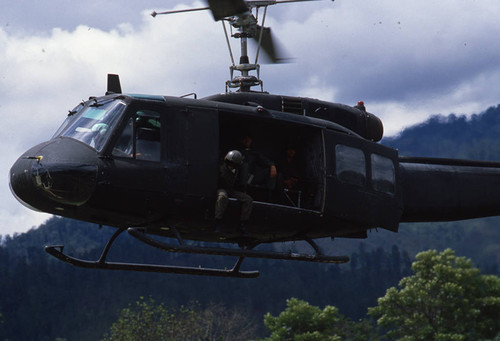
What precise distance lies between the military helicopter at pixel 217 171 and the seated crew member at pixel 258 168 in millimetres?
397

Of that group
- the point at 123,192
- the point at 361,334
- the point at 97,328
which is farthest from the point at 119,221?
the point at 97,328

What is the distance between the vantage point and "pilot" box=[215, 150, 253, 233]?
14.3 meters

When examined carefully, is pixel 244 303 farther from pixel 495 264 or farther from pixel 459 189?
pixel 459 189

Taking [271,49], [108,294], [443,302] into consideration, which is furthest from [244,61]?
[108,294]

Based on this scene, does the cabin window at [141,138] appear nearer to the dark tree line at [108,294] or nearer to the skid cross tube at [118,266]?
the skid cross tube at [118,266]

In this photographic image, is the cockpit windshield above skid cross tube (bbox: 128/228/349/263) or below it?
above

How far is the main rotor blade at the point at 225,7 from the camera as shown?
14.3 meters

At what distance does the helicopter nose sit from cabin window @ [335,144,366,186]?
14.3 feet

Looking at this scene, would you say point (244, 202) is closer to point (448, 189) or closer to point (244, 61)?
point (244, 61)

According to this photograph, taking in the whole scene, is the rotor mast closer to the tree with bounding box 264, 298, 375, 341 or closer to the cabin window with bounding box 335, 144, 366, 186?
the cabin window with bounding box 335, 144, 366, 186

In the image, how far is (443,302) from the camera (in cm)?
6219

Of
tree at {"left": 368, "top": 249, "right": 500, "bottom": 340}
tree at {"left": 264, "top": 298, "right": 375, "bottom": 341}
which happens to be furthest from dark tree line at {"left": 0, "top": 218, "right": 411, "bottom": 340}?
tree at {"left": 368, "top": 249, "right": 500, "bottom": 340}

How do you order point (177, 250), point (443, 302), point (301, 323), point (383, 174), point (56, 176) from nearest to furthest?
point (56, 176)
point (177, 250)
point (383, 174)
point (443, 302)
point (301, 323)

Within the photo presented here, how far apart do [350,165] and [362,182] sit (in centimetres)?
39
